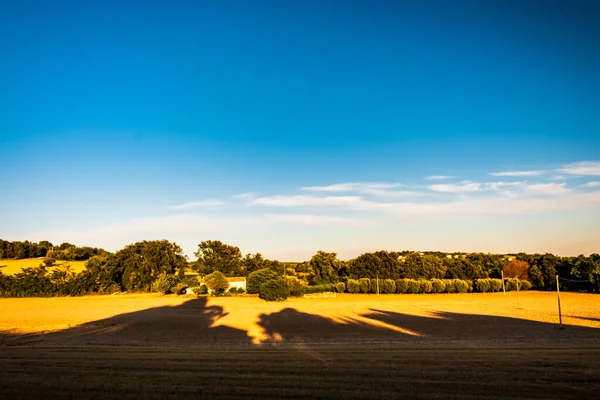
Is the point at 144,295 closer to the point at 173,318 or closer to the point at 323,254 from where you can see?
the point at 173,318

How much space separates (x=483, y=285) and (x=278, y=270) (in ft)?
109

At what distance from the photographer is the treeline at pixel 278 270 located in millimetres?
56812

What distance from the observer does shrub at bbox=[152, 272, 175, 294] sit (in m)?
56.6

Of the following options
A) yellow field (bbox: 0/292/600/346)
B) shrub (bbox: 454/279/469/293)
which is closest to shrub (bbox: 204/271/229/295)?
yellow field (bbox: 0/292/600/346)

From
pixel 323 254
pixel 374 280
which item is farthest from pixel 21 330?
pixel 323 254

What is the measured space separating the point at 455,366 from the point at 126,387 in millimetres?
10165

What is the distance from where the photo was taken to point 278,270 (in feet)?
231

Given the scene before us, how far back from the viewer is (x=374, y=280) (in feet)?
201

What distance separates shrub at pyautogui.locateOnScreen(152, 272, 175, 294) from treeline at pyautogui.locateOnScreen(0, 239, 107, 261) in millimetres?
33354

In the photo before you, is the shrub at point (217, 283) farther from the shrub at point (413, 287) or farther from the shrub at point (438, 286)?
the shrub at point (438, 286)

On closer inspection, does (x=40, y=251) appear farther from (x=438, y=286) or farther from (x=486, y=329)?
(x=486, y=329)

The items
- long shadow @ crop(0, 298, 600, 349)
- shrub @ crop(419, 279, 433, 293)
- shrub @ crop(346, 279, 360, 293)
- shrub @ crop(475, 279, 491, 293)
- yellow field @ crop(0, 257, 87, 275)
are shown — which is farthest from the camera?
yellow field @ crop(0, 257, 87, 275)

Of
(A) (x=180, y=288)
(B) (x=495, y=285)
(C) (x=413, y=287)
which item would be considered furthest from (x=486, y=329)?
(B) (x=495, y=285)

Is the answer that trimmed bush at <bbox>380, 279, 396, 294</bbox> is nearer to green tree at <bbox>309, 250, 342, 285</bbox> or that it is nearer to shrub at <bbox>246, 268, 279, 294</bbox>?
green tree at <bbox>309, 250, 342, 285</bbox>
